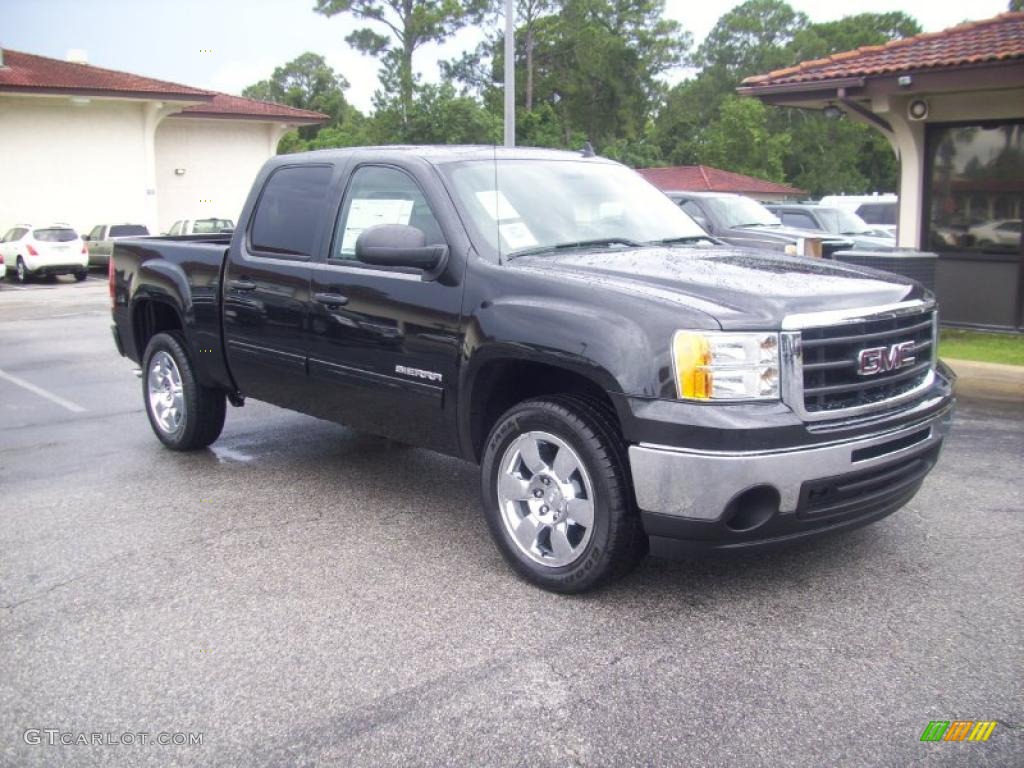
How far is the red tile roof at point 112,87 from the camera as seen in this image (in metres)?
29.0

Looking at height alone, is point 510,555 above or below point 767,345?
below

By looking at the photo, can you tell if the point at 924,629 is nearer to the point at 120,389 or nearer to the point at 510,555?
the point at 510,555

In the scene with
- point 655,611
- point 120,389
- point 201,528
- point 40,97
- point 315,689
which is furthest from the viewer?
point 40,97

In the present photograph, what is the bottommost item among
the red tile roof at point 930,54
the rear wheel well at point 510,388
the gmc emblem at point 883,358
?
the rear wheel well at point 510,388

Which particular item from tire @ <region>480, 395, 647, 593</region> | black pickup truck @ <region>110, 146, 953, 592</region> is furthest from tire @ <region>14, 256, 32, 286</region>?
tire @ <region>480, 395, 647, 593</region>

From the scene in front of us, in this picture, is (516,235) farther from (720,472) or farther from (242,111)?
(242,111)

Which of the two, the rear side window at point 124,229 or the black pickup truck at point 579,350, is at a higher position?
the rear side window at point 124,229

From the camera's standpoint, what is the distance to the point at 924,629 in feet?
13.5

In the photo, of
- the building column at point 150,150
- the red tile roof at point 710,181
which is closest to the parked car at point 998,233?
the building column at point 150,150

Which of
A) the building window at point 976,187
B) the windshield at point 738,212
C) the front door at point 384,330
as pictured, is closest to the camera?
the front door at point 384,330

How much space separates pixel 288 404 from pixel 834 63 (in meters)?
9.96

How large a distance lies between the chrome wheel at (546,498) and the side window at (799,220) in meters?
15.4

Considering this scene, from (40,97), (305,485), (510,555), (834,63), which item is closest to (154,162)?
(40,97)

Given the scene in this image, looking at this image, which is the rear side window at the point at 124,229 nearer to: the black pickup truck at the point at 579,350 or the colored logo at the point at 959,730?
the black pickup truck at the point at 579,350
